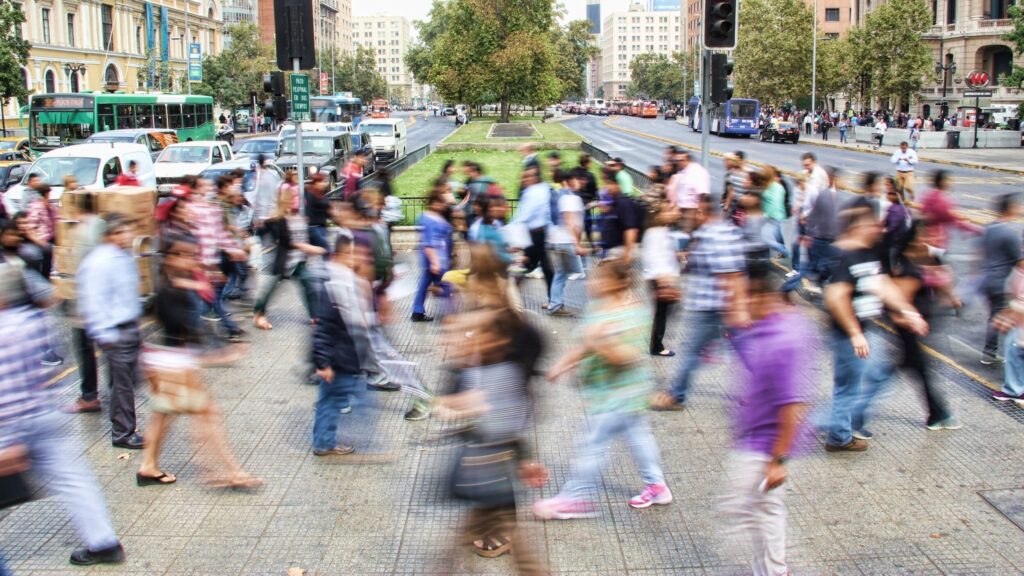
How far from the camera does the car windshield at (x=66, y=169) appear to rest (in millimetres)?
18312

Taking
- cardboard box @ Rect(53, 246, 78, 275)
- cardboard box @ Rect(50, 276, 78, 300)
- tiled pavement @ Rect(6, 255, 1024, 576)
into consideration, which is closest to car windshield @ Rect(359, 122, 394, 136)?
cardboard box @ Rect(53, 246, 78, 275)

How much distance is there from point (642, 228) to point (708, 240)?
10.3ft

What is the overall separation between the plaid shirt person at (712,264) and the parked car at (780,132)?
153 feet

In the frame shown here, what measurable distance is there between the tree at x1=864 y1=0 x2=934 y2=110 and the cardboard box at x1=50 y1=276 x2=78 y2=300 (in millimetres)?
57478

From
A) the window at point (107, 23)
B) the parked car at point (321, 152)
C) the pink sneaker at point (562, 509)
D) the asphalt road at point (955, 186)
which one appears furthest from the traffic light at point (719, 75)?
the window at point (107, 23)

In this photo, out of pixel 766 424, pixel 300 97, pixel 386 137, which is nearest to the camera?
pixel 766 424

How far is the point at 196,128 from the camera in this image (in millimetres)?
39750

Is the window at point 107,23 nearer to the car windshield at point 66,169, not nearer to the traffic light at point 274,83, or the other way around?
the car windshield at point 66,169

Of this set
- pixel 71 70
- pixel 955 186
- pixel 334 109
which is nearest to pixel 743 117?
pixel 334 109

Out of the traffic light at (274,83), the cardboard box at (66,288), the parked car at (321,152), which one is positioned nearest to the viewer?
the cardboard box at (66,288)

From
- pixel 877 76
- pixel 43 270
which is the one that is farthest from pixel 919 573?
pixel 877 76

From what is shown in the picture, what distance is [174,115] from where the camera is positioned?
38.1m

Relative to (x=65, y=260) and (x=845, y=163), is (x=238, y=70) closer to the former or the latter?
(x=845, y=163)

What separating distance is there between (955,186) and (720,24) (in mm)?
18006
